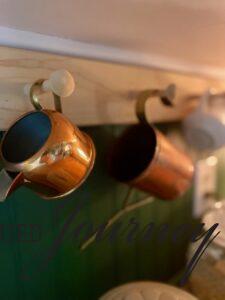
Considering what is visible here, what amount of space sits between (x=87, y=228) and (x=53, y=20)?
47 cm

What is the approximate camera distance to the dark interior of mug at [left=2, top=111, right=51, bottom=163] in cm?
47

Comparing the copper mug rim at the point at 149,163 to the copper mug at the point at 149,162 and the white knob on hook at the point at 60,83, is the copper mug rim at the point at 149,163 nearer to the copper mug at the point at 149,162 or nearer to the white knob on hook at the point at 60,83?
the copper mug at the point at 149,162

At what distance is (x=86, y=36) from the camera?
57cm

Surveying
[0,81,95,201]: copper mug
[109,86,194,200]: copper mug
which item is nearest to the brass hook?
[109,86,194,200]: copper mug

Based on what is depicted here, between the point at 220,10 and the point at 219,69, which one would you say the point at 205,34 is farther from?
the point at 219,69

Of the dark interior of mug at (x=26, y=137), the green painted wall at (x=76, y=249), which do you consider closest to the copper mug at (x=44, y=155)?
the dark interior of mug at (x=26, y=137)

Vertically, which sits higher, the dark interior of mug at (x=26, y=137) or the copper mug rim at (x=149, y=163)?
the dark interior of mug at (x=26, y=137)

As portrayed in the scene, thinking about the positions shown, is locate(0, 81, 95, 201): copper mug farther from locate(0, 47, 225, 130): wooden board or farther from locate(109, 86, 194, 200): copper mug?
locate(109, 86, 194, 200): copper mug

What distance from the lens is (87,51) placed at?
613mm

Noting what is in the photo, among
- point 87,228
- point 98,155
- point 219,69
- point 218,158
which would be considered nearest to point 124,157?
point 98,155

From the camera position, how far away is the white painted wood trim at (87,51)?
0.51 m

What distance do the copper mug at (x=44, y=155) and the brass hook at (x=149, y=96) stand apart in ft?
0.70

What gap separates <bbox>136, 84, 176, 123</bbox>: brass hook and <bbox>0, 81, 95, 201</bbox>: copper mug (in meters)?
0.21

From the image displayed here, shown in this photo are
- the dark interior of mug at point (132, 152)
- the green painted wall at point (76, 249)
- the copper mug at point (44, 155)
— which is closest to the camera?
the copper mug at point (44, 155)
